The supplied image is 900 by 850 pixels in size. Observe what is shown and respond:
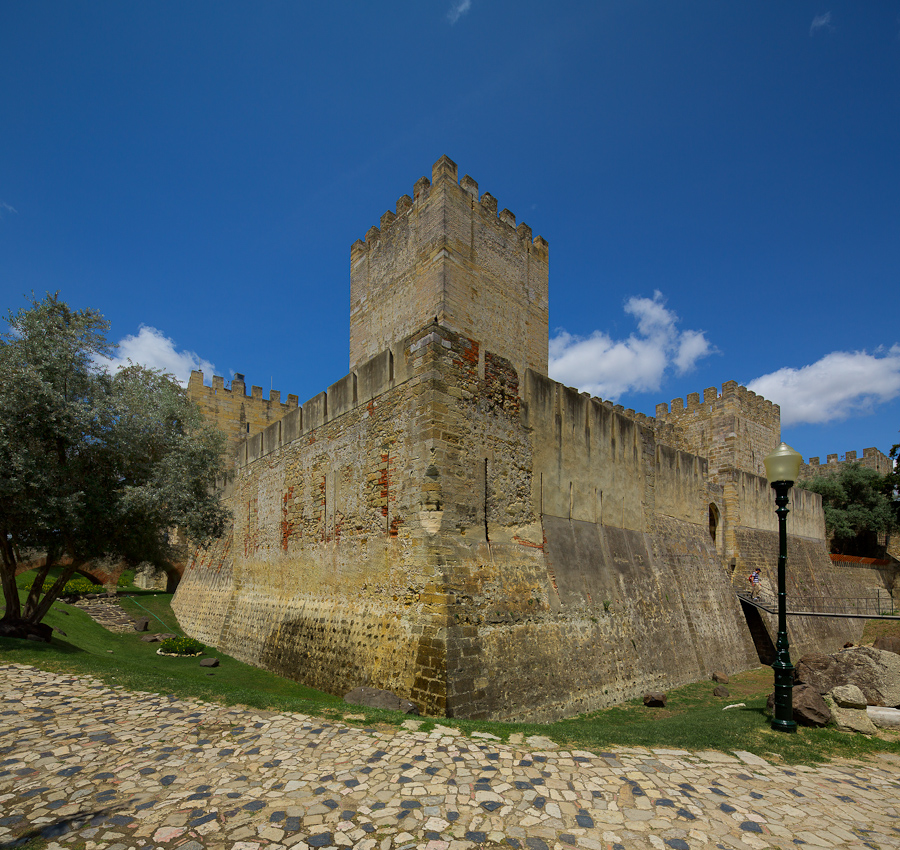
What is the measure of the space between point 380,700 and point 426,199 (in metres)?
11.6

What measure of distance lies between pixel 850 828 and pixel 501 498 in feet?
20.3

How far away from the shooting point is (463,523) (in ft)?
28.7

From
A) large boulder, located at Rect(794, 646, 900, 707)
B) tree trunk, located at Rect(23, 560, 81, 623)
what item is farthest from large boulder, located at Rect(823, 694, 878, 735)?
tree trunk, located at Rect(23, 560, 81, 623)

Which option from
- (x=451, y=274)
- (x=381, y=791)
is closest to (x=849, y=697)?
(x=381, y=791)

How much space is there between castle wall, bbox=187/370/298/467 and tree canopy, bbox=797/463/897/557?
32741 millimetres

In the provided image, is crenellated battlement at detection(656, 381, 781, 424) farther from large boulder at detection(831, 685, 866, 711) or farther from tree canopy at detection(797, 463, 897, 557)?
large boulder at detection(831, 685, 866, 711)

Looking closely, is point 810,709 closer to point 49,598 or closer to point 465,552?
point 465,552

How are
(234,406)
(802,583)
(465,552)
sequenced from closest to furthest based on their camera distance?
(465,552), (802,583), (234,406)

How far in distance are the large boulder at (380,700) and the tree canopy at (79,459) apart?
5.68 meters

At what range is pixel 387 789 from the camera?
14.6 ft

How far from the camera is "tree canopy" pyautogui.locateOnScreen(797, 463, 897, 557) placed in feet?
104

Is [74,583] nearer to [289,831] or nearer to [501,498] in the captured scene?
[501,498]

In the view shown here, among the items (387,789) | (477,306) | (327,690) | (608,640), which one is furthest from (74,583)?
(387,789)

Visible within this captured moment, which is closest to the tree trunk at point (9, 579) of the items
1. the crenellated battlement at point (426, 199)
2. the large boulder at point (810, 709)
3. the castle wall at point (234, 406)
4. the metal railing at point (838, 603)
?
the crenellated battlement at point (426, 199)
